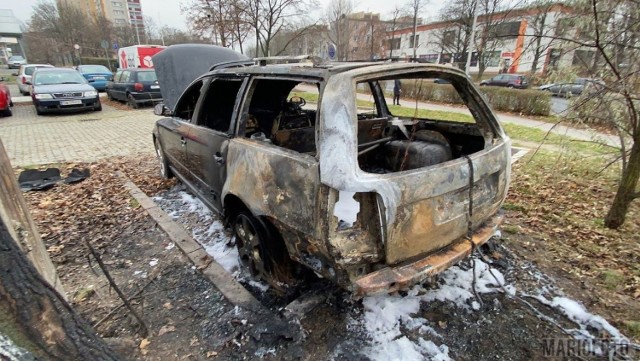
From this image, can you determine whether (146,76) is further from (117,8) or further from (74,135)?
(117,8)

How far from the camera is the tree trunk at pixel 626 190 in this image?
10.6 feet

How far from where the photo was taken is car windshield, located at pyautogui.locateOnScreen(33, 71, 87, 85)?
1243cm

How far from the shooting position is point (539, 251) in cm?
333

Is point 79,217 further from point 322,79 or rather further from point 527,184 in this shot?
point 527,184

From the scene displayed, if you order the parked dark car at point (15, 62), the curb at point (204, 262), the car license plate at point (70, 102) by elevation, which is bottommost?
the curb at point (204, 262)

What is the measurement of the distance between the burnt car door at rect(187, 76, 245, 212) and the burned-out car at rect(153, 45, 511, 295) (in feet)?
0.07

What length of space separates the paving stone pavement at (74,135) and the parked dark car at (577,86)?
741cm

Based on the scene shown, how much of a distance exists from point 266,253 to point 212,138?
1.25 m

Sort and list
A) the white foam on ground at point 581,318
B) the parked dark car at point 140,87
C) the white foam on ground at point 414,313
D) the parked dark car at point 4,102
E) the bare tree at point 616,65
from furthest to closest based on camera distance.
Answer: the parked dark car at point 140,87, the parked dark car at point 4,102, the bare tree at point 616,65, the white foam on ground at point 581,318, the white foam on ground at point 414,313

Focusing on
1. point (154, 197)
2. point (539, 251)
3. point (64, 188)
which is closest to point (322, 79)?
point (539, 251)

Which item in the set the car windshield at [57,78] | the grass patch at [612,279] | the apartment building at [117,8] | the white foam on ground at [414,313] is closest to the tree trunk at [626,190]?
the grass patch at [612,279]

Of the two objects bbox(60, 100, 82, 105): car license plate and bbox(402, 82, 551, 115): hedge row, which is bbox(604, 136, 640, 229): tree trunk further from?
bbox(60, 100, 82, 105): car license plate

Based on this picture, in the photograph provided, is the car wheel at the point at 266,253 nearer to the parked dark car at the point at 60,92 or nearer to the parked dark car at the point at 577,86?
the parked dark car at the point at 577,86

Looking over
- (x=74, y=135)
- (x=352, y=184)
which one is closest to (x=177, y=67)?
(x=74, y=135)
